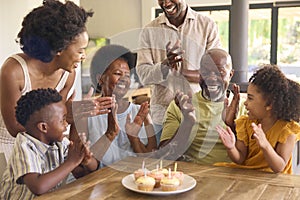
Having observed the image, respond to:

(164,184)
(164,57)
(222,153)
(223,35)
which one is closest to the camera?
(164,184)

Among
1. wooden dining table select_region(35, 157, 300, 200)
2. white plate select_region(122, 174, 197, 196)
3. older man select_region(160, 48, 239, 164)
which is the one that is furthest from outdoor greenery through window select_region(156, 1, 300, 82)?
white plate select_region(122, 174, 197, 196)

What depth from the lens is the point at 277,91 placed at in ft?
6.30

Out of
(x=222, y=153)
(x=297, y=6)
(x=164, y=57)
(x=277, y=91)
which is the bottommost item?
(x=222, y=153)

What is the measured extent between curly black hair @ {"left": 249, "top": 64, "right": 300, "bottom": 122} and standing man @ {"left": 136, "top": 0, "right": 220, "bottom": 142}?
38cm

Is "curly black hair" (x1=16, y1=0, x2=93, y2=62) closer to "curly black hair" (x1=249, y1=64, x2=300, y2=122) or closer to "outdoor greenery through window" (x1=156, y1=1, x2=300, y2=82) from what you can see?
"curly black hair" (x1=249, y1=64, x2=300, y2=122)

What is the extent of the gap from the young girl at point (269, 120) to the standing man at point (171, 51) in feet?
1.24

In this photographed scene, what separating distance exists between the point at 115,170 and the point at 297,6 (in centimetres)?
420

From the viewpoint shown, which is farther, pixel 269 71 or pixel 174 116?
pixel 174 116

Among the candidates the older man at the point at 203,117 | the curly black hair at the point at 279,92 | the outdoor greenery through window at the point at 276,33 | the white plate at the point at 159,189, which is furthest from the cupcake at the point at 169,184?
the outdoor greenery through window at the point at 276,33

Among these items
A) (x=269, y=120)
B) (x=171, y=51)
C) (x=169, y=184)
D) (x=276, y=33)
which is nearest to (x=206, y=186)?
(x=169, y=184)

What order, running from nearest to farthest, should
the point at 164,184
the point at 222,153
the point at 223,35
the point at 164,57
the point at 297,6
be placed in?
the point at 164,184
the point at 222,153
the point at 164,57
the point at 297,6
the point at 223,35

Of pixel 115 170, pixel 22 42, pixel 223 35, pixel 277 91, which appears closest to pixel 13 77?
pixel 22 42

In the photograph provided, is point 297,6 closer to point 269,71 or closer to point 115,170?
point 269,71

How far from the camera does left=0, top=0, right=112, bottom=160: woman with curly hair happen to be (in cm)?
185
